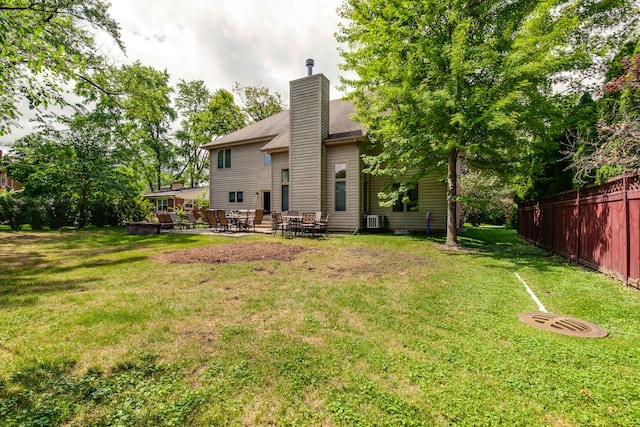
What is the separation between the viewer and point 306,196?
46.1 ft

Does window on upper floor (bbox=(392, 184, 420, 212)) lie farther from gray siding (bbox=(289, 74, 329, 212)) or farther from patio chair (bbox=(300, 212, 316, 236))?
patio chair (bbox=(300, 212, 316, 236))

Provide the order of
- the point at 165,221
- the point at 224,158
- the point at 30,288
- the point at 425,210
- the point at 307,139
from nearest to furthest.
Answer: the point at 30,288 → the point at 425,210 → the point at 307,139 → the point at 165,221 → the point at 224,158

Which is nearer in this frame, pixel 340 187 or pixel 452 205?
pixel 452 205

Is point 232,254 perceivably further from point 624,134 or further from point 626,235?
point 624,134

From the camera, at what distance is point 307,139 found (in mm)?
13953

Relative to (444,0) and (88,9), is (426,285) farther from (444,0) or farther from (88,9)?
(88,9)

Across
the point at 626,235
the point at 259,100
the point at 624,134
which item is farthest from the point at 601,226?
the point at 259,100

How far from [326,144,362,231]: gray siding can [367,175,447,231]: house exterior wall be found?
4.73ft

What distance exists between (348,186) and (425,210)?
4.06 metres

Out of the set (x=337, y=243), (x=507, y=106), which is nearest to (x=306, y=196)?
(x=337, y=243)

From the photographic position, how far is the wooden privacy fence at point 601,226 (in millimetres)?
4988

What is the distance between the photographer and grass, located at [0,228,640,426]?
1.97m

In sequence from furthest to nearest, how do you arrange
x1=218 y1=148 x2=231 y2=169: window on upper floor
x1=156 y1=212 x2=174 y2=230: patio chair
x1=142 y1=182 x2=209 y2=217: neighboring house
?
1. x1=142 y1=182 x2=209 y2=217: neighboring house
2. x1=218 y1=148 x2=231 y2=169: window on upper floor
3. x1=156 y1=212 x2=174 y2=230: patio chair

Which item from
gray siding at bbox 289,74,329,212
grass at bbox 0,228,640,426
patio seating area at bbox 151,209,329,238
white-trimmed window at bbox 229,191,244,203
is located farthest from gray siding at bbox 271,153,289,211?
grass at bbox 0,228,640,426
